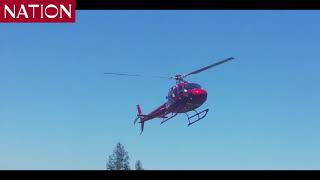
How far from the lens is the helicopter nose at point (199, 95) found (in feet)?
118

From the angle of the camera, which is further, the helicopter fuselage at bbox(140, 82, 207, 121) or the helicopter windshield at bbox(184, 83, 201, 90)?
the helicopter windshield at bbox(184, 83, 201, 90)

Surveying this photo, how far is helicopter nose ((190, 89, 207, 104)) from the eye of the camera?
118 feet

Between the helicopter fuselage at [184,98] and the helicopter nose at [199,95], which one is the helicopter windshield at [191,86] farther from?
the helicopter nose at [199,95]

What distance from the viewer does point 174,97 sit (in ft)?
126

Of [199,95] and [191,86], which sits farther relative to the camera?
[191,86]

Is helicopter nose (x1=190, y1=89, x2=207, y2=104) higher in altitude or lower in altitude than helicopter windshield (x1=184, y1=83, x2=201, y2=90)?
lower

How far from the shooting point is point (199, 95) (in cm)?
3594

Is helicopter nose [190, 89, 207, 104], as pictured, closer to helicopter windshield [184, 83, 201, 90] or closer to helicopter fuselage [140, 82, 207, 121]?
helicopter fuselage [140, 82, 207, 121]

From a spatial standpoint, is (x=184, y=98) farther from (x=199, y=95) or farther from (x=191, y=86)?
(x=199, y=95)

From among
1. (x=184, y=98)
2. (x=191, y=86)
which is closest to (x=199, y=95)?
(x=191, y=86)

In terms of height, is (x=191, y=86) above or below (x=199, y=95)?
above
